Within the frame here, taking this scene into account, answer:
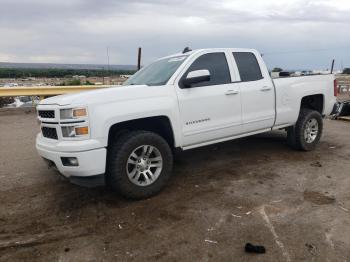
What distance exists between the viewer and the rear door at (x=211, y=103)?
5098mm

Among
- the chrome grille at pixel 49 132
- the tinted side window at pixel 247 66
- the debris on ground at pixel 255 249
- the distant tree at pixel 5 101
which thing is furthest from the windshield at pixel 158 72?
the distant tree at pixel 5 101

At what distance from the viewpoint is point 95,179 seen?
433cm

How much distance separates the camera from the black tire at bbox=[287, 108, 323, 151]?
266 inches

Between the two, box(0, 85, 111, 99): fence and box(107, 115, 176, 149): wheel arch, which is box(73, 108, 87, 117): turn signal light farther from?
box(0, 85, 111, 99): fence

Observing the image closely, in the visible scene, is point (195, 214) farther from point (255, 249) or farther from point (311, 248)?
point (311, 248)

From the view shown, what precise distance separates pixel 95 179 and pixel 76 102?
0.92 metres

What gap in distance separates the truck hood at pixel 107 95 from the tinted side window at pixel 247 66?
1.62 metres

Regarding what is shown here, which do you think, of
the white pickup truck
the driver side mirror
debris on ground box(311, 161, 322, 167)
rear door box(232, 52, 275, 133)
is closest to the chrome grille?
the white pickup truck

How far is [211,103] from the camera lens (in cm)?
532

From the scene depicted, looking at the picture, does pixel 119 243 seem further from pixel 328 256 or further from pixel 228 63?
pixel 228 63

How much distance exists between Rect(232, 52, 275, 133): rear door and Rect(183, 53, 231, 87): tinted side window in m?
0.27

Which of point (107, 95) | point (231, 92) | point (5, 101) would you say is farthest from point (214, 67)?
point (5, 101)

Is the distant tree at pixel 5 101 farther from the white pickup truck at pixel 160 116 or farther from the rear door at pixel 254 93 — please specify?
the rear door at pixel 254 93

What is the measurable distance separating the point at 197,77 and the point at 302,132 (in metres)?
2.84
